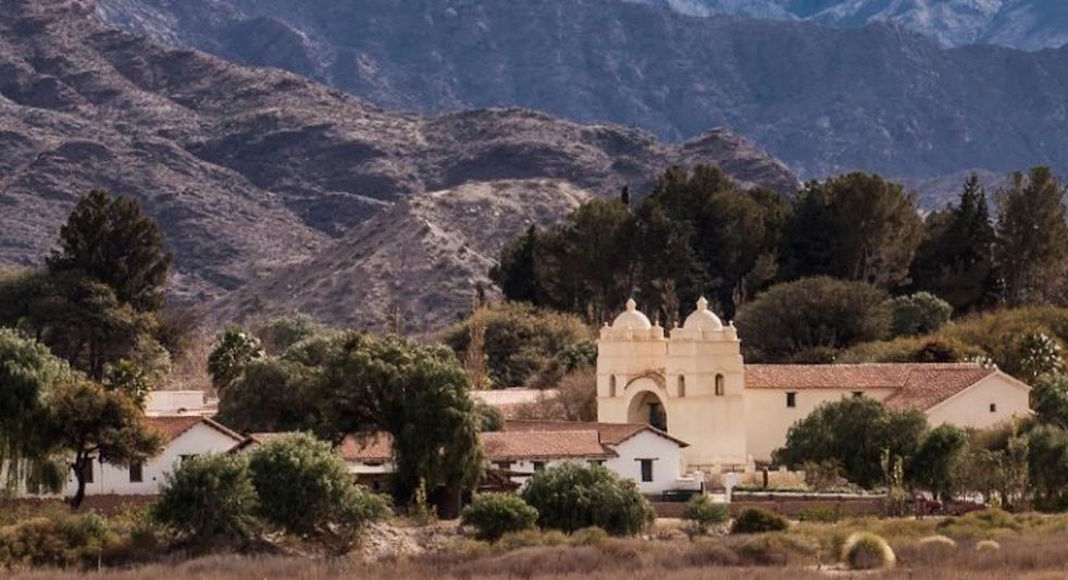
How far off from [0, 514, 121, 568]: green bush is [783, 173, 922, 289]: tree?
2039 inches

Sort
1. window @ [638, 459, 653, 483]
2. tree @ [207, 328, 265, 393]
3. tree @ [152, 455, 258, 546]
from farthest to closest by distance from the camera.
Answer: tree @ [207, 328, 265, 393], window @ [638, 459, 653, 483], tree @ [152, 455, 258, 546]

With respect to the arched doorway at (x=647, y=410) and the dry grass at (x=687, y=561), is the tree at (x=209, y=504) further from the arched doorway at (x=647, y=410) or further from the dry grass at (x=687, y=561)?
the arched doorway at (x=647, y=410)

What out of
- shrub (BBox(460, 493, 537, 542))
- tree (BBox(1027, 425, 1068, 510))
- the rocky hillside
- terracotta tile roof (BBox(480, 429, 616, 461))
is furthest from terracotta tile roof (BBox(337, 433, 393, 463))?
the rocky hillside

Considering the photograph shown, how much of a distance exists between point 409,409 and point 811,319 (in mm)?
34522

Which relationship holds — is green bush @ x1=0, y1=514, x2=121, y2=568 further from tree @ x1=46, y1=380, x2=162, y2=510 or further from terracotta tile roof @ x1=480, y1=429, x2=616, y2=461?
terracotta tile roof @ x1=480, y1=429, x2=616, y2=461

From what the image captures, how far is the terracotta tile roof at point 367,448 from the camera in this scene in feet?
240

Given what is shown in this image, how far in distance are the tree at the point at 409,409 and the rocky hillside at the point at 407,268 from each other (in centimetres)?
7128

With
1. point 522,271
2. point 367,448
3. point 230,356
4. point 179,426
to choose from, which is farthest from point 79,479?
point 522,271

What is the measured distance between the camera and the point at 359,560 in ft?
203

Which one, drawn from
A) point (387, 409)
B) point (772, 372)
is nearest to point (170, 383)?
point (772, 372)

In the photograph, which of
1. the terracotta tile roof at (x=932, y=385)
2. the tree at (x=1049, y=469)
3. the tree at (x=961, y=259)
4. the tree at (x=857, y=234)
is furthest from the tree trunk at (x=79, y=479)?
the tree at (x=961, y=259)

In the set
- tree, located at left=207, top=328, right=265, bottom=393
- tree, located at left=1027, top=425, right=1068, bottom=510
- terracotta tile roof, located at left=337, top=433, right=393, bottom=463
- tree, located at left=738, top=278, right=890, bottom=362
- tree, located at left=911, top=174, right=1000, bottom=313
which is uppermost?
tree, located at left=911, top=174, right=1000, bottom=313

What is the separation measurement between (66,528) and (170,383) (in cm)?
4607

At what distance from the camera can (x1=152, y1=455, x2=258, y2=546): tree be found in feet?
206
